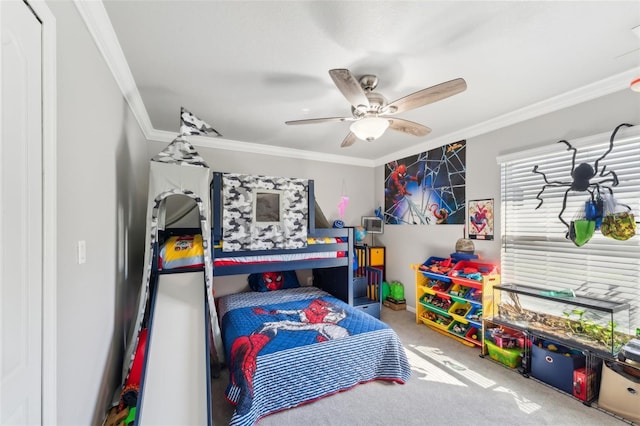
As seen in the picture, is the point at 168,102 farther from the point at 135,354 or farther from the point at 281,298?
the point at 281,298

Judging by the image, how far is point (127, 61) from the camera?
1.88 metres

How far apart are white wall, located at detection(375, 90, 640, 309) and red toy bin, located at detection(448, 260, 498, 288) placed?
12cm

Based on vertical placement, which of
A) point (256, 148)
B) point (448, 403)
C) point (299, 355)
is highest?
point (256, 148)

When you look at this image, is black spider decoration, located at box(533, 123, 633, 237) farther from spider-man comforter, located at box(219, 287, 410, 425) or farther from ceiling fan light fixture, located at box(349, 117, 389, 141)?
spider-man comforter, located at box(219, 287, 410, 425)

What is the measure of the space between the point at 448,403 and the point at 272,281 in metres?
2.41

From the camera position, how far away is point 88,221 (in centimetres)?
145

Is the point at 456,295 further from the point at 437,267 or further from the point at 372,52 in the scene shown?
Result: the point at 372,52

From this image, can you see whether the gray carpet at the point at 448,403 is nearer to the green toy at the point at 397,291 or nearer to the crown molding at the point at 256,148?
the green toy at the point at 397,291

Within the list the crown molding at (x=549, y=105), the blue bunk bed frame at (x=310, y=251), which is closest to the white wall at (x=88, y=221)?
the blue bunk bed frame at (x=310, y=251)

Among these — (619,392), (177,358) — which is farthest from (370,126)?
(619,392)

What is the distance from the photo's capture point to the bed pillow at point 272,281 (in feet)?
12.0
